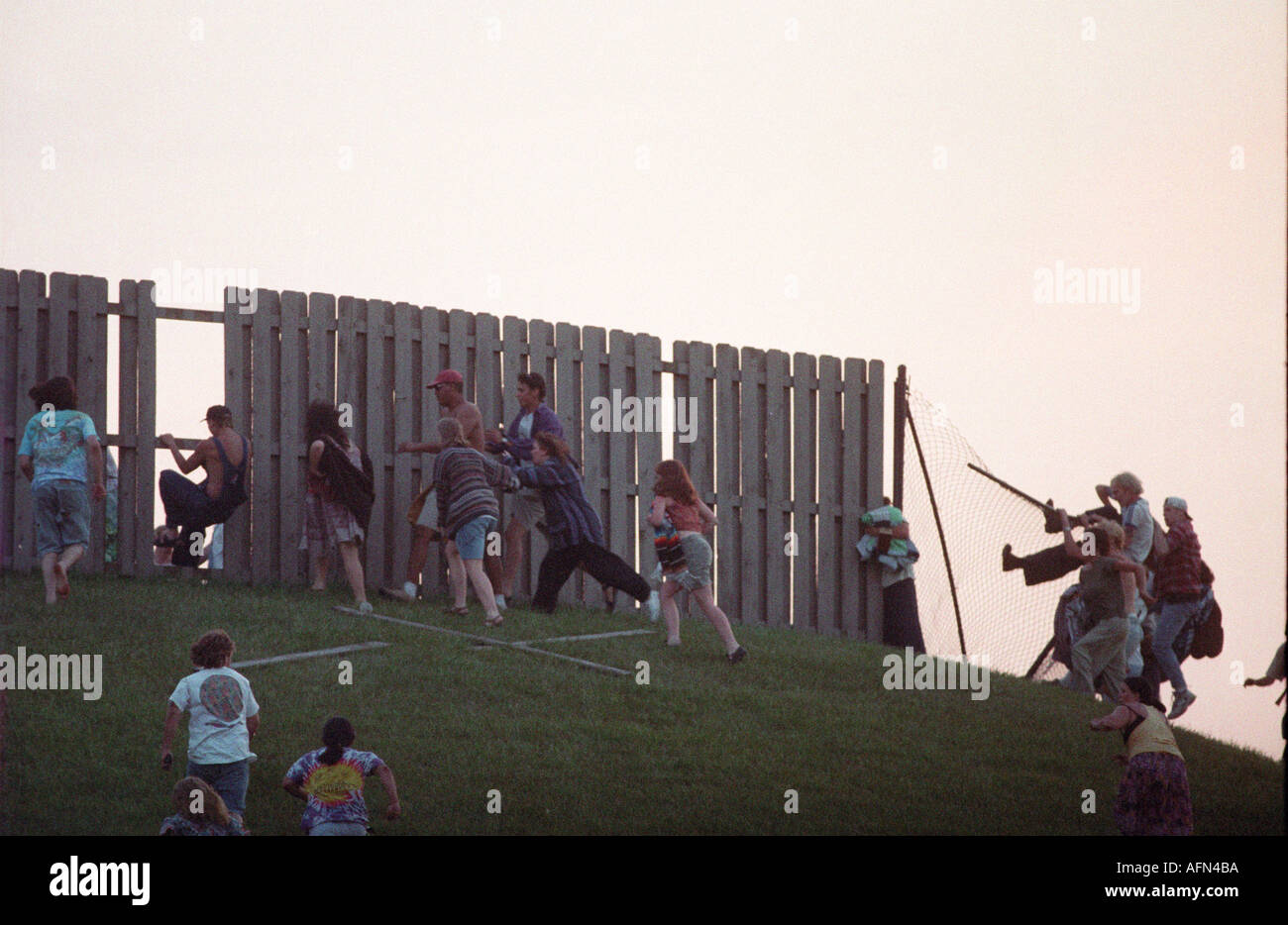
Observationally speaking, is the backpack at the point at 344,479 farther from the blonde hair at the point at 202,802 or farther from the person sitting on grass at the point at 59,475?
the blonde hair at the point at 202,802

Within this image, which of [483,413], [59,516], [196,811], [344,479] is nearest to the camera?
[196,811]

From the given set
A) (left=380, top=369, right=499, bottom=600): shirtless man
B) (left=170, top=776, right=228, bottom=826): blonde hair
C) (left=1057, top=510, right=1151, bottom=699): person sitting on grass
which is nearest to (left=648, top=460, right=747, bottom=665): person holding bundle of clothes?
(left=380, top=369, right=499, bottom=600): shirtless man

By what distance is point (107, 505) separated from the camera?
13.8m

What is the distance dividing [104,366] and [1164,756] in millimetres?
9394

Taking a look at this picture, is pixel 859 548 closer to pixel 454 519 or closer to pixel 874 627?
pixel 874 627

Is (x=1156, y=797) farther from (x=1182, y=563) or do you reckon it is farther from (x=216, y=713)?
(x=1182, y=563)

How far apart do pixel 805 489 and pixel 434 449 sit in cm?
465

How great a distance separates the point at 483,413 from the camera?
15.3 meters

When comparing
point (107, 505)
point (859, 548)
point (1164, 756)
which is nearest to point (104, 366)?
point (107, 505)

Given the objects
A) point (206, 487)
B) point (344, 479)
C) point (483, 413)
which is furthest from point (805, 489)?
point (206, 487)

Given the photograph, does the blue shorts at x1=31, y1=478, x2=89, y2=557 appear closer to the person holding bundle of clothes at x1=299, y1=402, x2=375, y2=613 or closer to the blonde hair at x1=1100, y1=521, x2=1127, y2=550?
the person holding bundle of clothes at x1=299, y1=402, x2=375, y2=613

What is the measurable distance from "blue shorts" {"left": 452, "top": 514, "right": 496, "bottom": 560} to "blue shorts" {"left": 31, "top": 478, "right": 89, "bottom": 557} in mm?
2919

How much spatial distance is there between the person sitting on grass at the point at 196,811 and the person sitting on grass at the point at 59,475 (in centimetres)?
477

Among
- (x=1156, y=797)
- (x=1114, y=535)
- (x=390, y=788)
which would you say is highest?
(x=1114, y=535)
